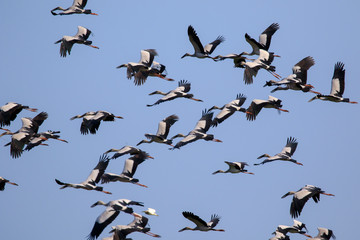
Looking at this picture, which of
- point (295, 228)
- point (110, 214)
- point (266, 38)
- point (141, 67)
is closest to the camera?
point (110, 214)

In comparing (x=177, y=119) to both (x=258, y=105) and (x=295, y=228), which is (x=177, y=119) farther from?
(x=295, y=228)

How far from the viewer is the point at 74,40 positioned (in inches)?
1389

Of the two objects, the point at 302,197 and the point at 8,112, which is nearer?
the point at 302,197

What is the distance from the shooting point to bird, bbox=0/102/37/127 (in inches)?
1348

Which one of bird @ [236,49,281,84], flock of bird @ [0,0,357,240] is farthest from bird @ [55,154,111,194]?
bird @ [236,49,281,84]

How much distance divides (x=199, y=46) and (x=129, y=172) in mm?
6276

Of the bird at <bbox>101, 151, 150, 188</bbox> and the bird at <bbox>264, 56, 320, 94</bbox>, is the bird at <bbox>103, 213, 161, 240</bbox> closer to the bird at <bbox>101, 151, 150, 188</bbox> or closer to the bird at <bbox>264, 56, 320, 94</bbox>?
the bird at <bbox>101, 151, 150, 188</bbox>

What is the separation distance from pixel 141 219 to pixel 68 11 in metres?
10.5

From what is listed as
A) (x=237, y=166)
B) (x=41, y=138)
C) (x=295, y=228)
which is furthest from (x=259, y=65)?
(x=41, y=138)

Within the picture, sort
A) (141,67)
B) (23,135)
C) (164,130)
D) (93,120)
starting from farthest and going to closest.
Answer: (164,130) → (141,67) → (93,120) → (23,135)

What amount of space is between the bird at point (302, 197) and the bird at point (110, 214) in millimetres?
5779

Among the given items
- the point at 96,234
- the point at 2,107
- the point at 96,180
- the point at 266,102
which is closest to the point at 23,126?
the point at 2,107

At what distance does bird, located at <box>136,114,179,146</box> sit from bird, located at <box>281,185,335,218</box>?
664 centimetres

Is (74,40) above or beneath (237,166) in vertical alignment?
above
